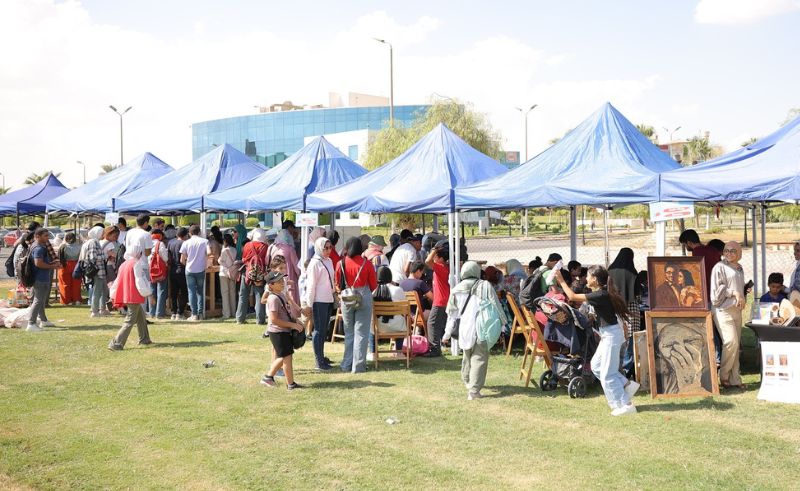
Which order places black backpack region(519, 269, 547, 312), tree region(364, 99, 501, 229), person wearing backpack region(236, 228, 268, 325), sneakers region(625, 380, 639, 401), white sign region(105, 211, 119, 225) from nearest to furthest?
sneakers region(625, 380, 639, 401)
black backpack region(519, 269, 547, 312)
person wearing backpack region(236, 228, 268, 325)
white sign region(105, 211, 119, 225)
tree region(364, 99, 501, 229)

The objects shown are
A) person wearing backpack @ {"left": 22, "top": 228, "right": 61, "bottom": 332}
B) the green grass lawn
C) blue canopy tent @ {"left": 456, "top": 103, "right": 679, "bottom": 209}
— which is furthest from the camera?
person wearing backpack @ {"left": 22, "top": 228, "right": 61, "bottom": 332}

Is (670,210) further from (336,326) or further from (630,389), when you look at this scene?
(336,326)

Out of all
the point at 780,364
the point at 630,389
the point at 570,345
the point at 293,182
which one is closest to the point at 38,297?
the point at 293,182

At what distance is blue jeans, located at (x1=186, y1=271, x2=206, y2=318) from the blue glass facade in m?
76.4

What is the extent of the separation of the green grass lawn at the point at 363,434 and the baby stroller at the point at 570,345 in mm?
264

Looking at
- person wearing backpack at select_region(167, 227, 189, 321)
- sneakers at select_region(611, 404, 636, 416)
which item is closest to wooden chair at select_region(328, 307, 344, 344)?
person wearing backpack at select_region(167, 227, 189, 321)

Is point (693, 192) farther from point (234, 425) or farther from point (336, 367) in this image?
point (234, 425)

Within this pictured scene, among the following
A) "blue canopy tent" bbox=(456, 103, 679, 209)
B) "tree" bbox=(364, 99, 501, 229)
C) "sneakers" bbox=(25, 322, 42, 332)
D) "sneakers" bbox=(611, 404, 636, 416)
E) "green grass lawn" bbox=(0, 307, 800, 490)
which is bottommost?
"green grass lawn" bbox=(0, 307, 800, 490)

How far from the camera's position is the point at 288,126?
9706cm

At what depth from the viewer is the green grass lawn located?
556 centimetres

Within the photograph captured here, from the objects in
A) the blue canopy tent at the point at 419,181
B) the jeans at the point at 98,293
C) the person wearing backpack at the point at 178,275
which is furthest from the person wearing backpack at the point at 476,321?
the jeans at the point at 98,293

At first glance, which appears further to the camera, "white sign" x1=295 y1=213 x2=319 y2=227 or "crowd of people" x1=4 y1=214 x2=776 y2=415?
"white sign" x1=295 y1=213 x2=319 y2=227

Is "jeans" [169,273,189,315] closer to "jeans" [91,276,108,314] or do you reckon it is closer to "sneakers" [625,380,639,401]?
"jeans" [91,276,108,314]

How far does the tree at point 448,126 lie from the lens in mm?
42531
